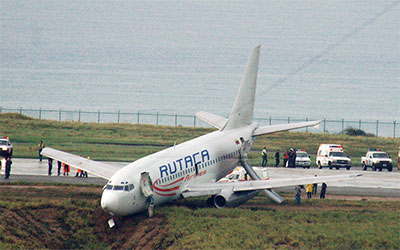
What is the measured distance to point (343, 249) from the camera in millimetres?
29391

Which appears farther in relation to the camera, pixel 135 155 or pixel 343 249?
pixel 135 155

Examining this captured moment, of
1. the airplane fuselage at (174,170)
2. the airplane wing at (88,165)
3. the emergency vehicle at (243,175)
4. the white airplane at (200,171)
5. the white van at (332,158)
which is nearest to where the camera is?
the airplane fuselage at (174,170)

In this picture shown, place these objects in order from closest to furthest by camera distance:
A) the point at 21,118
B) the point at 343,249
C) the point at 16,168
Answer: the point at 343,249 → the point at 16,168 → the point at 21,118

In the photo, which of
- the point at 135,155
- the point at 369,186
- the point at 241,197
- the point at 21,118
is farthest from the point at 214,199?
the point at 21,118

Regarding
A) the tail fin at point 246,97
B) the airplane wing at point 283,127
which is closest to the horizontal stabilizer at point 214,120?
the tail fin at point 246,97

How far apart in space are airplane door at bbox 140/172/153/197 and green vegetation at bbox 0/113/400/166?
3391 centimetres

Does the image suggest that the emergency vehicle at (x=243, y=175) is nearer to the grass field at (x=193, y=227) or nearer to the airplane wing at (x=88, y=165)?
the grass field at (x=193, y=227)

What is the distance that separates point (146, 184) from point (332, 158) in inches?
1616

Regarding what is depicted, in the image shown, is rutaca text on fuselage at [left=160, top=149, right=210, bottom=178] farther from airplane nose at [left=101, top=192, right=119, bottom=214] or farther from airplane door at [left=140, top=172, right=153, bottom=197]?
airplane nose at [left=101, top=192, right=119, bottom=214]

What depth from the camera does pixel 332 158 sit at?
72625 mm

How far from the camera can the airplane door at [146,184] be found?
35.6 meters

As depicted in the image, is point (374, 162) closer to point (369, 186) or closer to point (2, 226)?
point (369, 186)

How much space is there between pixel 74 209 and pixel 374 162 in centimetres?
4440

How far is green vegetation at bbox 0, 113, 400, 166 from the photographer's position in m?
75.8
